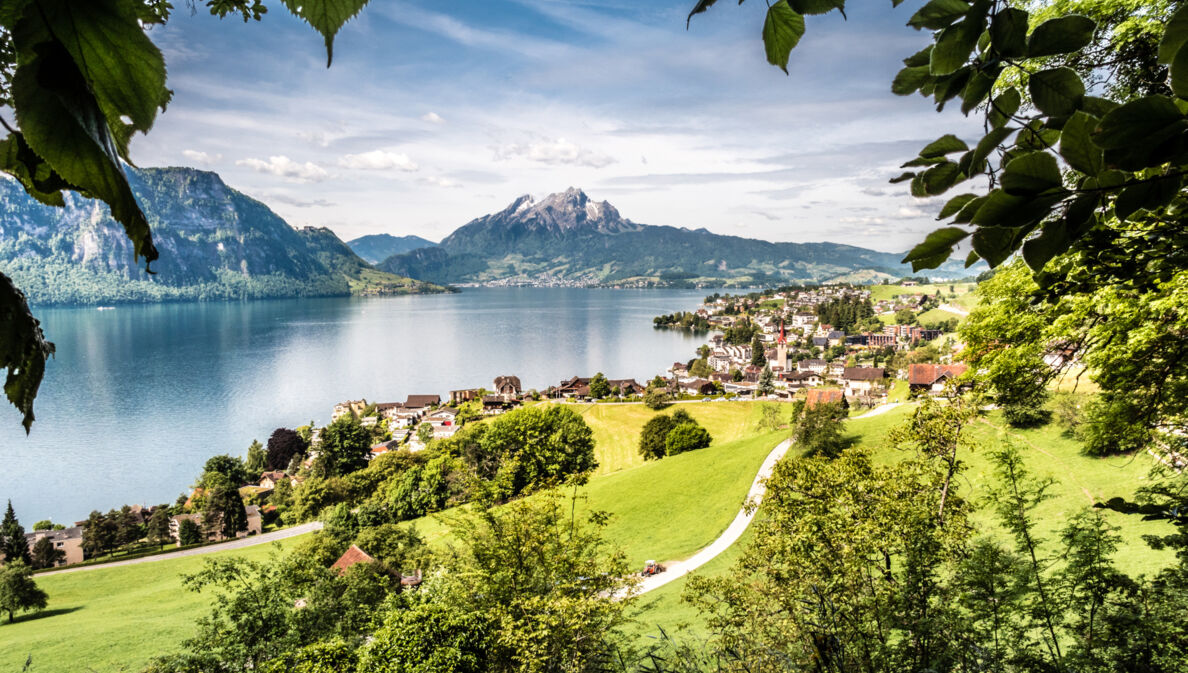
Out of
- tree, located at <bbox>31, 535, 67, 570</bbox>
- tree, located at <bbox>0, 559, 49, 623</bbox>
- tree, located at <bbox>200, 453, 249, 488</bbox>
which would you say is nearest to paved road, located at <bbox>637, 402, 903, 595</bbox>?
tree, located at <bbox>0, 559, 49, 623</bbox>

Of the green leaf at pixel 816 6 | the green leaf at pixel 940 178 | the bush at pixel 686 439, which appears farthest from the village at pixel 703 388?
the green leaf at pixel 816 6

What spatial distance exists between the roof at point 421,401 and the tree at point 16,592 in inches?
1381

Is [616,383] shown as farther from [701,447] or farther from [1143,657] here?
[1143,657]

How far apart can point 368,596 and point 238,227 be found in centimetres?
22026

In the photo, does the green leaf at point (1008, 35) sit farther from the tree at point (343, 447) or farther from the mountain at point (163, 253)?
the mountain at point (163, 253)

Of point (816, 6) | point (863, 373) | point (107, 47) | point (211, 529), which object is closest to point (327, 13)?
point (107, 47)

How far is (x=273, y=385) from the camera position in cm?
6512

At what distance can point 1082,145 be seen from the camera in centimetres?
60

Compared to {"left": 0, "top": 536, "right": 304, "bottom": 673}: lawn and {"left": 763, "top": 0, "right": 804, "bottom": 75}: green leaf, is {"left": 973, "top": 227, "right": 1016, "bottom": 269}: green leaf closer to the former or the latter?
{"left": 763, "top": 0, "right": 804, "bottom": 75}: green leaf

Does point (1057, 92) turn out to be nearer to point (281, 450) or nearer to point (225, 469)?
point (225, 469)

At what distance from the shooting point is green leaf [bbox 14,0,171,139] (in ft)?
1.24

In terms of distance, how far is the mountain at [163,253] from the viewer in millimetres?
133750

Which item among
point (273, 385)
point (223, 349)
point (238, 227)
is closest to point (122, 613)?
point (273, 385)

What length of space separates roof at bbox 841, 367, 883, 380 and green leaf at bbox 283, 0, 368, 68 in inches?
2491
